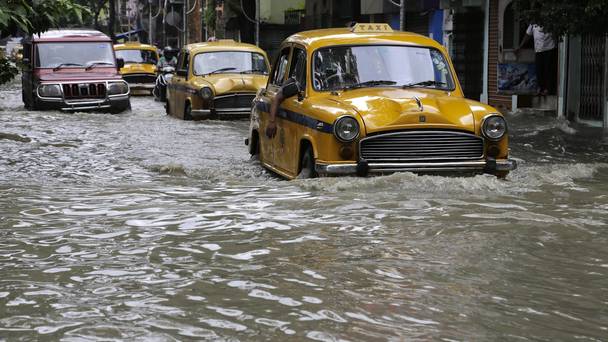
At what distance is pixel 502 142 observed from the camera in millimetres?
10359

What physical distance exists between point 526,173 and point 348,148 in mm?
2638

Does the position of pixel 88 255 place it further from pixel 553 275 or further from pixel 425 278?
pixel 553 275

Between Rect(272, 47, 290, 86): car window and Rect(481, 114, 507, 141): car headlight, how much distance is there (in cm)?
288

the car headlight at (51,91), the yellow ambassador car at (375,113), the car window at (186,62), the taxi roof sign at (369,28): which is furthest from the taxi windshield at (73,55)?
the taxi roof sign at (369,28)

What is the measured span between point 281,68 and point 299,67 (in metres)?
0.86

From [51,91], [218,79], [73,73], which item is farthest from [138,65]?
[218,79]

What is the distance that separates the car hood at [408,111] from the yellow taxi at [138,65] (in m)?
25.4

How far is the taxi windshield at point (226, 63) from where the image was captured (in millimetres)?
21594

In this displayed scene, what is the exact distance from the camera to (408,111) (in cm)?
1014

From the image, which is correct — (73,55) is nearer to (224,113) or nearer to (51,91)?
(51,91)

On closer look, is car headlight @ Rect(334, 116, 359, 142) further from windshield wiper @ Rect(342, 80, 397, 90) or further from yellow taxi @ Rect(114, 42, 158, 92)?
yellow taxi @ Rect(114, 42, 158, 92)

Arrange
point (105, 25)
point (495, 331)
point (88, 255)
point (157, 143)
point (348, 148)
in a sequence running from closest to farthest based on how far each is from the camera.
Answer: point (495, 331) < point (88, 255) < point (348, 148) < point (157, 143) < point (105, 25)

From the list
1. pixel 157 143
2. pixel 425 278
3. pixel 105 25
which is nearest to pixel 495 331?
pixel 425 278

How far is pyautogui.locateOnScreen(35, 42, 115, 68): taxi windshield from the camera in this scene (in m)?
24.7
